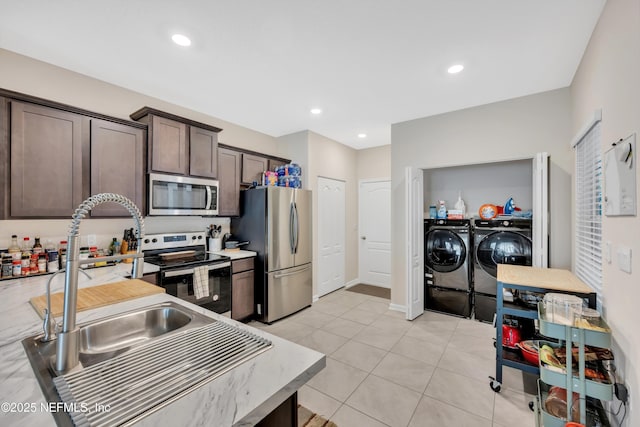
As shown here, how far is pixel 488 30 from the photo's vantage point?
1.97m

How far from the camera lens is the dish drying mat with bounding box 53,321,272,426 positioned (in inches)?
27.5

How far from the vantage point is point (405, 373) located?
2.39 m

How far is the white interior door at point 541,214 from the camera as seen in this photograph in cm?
275

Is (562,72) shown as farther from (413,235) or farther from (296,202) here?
(296,202)

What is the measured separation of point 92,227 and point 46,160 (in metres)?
0.72

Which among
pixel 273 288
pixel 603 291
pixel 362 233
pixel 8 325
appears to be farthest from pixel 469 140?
pixel 8 325

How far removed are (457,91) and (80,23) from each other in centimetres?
336

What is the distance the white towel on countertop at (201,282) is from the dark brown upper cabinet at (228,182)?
0.86 meters

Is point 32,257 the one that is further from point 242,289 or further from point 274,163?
point 274,163

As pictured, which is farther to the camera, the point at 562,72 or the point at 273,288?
the point at 273,288

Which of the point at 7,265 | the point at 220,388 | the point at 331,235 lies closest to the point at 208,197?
the point at 7,265

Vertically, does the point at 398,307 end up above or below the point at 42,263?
below

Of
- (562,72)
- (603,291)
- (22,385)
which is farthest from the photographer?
(562,72)

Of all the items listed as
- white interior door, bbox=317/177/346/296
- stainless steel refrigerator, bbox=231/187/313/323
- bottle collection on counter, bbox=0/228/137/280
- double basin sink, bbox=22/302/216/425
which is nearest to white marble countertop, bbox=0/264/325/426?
double basin sink, bbox=22/302/216/425
